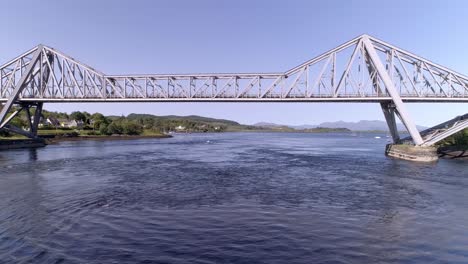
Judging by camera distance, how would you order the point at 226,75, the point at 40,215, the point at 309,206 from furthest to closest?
the point at 226,75 → the point at 309,206 → the point at 40,215

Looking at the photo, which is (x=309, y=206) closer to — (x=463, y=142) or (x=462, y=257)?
(x=462, y=257)

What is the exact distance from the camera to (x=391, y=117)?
6912cm

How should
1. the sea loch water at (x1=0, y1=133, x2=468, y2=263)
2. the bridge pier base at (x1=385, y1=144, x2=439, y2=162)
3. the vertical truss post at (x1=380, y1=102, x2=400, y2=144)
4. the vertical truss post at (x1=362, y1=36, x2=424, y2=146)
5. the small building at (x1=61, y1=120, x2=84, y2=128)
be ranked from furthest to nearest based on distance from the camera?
the small building at (x1=61, y1=120, x2=84, y2=128) < the vertical truss post at (x1=380, y1=102, x2=400, y2=144) < the vertical truss post at (x1=362, y1=36, x2=424, y2=146) < the bridge pier base at (x1=385, y1=144, x2=439, y2=162) < the sea loch water at (x1=0, y1=133, x2=468, y2=263)

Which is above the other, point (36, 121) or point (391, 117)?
point (391, 117)

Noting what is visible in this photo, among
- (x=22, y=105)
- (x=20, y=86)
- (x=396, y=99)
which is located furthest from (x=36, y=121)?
(x=396, y=99)

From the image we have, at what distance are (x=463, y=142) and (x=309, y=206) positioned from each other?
60.3 m

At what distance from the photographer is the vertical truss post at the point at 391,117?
68625mm

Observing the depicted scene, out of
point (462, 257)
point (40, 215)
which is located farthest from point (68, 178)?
point (462, 257)

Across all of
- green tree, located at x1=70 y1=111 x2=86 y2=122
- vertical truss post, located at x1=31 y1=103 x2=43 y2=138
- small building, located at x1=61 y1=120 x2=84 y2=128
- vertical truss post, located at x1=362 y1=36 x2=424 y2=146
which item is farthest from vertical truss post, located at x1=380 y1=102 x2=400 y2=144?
green tree, located at x1=70 y1=111 x2=86 y2=122

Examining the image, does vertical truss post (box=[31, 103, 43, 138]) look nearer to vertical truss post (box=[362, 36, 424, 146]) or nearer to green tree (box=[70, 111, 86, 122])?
vertical truss post (box=[362, 36, 424, 146])

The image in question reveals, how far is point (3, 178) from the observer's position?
34.7 metres

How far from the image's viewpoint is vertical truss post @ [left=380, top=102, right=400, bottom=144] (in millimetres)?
68625

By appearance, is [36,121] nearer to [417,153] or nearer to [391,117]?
[391,117]

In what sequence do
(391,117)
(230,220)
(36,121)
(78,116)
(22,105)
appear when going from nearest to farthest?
(230,220)
(391,117)
(36,121)
(22,105)
(78,116)
